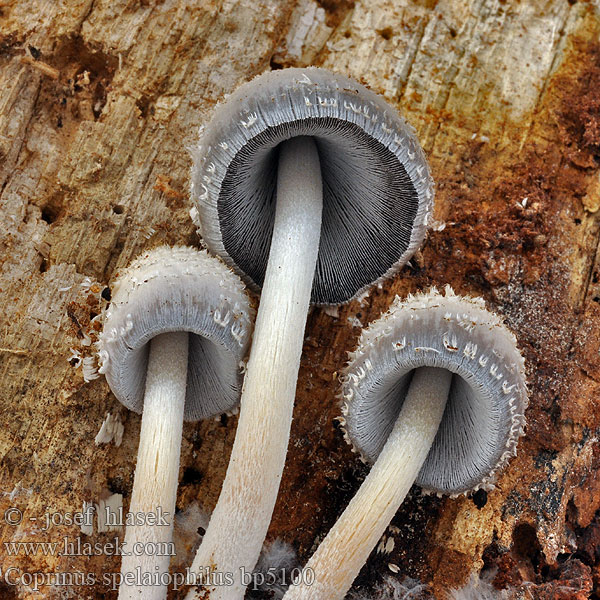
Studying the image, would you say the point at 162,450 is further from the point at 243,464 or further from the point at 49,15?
the point at 49,15

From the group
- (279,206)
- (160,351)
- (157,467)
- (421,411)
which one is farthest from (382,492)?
(279,206)

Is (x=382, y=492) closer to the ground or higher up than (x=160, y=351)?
closer to the ground

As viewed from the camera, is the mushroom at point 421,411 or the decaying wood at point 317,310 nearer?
the mushroom at point 421,411

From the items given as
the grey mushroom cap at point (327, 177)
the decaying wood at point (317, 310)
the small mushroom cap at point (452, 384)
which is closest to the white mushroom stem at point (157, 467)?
the decaying wood at point (317, 310)

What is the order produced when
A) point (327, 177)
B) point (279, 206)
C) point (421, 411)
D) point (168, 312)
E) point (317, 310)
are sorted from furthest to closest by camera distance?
1. point (317, 310)
2. point (327, 177)
3. point (279, 206)
4. point (421, 411)
5. point (168, 312)

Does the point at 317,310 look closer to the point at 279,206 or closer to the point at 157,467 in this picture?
the point at 279,206

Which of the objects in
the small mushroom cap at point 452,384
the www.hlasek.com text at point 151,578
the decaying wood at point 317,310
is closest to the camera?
the small mushroom cap at point 452,384

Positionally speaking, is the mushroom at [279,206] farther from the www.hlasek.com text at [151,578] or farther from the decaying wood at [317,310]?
the decaying wood at [317,310]

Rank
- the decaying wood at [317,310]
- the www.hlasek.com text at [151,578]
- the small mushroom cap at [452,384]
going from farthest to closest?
1. the decaying wood at [317,310]
2. the www.hlasek.com text at [151,578]
3. the small mushroom cap at [452,384]

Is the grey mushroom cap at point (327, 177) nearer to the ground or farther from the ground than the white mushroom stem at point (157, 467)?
farther from the ground
